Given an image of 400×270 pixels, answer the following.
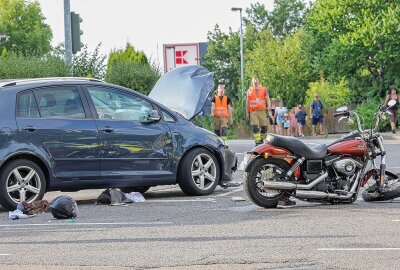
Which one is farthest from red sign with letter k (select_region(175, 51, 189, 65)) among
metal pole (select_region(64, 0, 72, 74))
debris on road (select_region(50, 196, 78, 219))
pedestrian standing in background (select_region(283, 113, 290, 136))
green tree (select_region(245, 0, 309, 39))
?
green tree (select_region(245, 0, 309, 39))

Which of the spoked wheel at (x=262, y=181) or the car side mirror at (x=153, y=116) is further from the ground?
the car side mirror at (x=153, y=116)

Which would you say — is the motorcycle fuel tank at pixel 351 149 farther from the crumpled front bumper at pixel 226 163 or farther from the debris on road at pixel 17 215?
the debris on road at pixel 17 215

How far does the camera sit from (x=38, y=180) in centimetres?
1534

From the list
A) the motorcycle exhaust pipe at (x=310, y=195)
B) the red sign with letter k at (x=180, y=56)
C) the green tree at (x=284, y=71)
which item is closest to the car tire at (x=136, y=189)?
the motorcycle exhaust pipe at (x=310, y=195)

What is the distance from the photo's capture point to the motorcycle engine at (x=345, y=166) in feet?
48.4

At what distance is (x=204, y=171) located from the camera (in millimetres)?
16734

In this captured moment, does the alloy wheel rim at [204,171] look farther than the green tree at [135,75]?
No

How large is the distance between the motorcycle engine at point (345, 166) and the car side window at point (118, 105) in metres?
2.87

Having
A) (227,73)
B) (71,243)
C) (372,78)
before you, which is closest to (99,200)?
(71,243)

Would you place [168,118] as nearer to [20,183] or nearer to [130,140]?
[130,140]

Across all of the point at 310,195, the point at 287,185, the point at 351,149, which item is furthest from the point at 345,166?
the point at 287,185

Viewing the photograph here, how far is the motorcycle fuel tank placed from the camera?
14.8 metres

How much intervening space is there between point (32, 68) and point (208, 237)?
842 inches

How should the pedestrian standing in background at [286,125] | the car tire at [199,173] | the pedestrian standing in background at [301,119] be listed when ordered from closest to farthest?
the car tire at [199,173] < the pedestrian standing in background at [286,125] < the pedestrian standing in background at [301,119]
